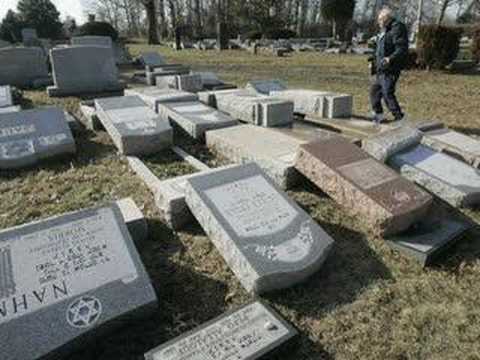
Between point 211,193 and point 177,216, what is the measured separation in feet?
1.57

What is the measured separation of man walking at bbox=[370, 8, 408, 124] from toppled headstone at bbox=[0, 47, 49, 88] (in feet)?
26.2

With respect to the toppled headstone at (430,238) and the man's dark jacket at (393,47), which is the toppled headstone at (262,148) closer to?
the toppled headstone at (430,238)

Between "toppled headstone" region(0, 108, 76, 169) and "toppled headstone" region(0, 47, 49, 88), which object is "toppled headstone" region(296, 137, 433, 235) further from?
"toppled headstone" region(0, 47, 49, 88)

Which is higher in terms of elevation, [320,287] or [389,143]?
[389,143]

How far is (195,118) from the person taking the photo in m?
5.88

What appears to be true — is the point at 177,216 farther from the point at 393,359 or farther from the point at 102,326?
the point at 393,359

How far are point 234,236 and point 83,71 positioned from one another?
7.39m

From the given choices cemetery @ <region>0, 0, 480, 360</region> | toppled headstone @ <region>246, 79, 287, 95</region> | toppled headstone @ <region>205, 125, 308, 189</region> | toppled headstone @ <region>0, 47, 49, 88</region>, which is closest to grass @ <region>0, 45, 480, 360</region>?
cemetery @ <region>0, 0, 480, 360</region>

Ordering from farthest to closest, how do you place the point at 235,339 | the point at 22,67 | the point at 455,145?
the point at 22,67
the point at 455,145
the point at 235,339

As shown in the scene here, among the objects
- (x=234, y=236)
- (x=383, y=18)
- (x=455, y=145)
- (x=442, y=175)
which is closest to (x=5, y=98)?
(x=234, y=236)

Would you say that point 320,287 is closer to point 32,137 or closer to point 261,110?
point 261,110

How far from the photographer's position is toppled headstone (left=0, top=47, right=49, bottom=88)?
32.3 feet

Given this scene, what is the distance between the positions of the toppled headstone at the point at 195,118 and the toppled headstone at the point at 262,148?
16 cm

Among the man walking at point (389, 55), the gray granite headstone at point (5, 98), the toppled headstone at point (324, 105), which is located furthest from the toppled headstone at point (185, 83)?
the man walking at point (389, 55)
